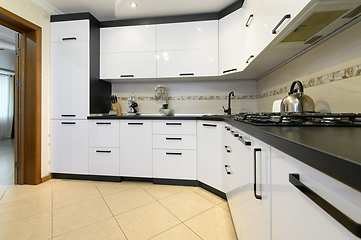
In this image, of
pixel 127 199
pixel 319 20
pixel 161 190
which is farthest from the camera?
pixel 161 190

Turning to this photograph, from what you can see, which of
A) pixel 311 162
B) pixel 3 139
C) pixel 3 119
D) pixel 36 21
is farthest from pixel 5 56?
pixel 311 162

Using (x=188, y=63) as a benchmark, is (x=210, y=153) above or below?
below

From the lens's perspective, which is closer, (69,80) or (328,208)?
(328,208)

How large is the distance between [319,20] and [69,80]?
2929mm

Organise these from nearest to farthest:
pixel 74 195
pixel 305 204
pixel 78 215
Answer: pixel 305 204 → pixel 78 215 → pixel 74 195

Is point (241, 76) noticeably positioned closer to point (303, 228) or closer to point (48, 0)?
point (303, 228)

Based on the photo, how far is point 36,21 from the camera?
99.6 inches

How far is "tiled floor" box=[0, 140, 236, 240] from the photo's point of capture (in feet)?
4.79

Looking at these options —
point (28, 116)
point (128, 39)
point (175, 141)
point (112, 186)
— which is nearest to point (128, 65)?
point (128, 39)

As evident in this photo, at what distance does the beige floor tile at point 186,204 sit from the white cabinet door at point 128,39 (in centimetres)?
208

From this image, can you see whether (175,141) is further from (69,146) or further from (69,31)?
(69,31)

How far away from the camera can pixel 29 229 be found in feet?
4.98

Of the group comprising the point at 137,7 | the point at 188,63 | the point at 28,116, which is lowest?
the point at 28,116

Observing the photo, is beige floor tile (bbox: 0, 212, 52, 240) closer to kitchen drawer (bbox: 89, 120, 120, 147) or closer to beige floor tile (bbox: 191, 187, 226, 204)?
kitchen drawer (bbox: 89, 120, 120, 147)
